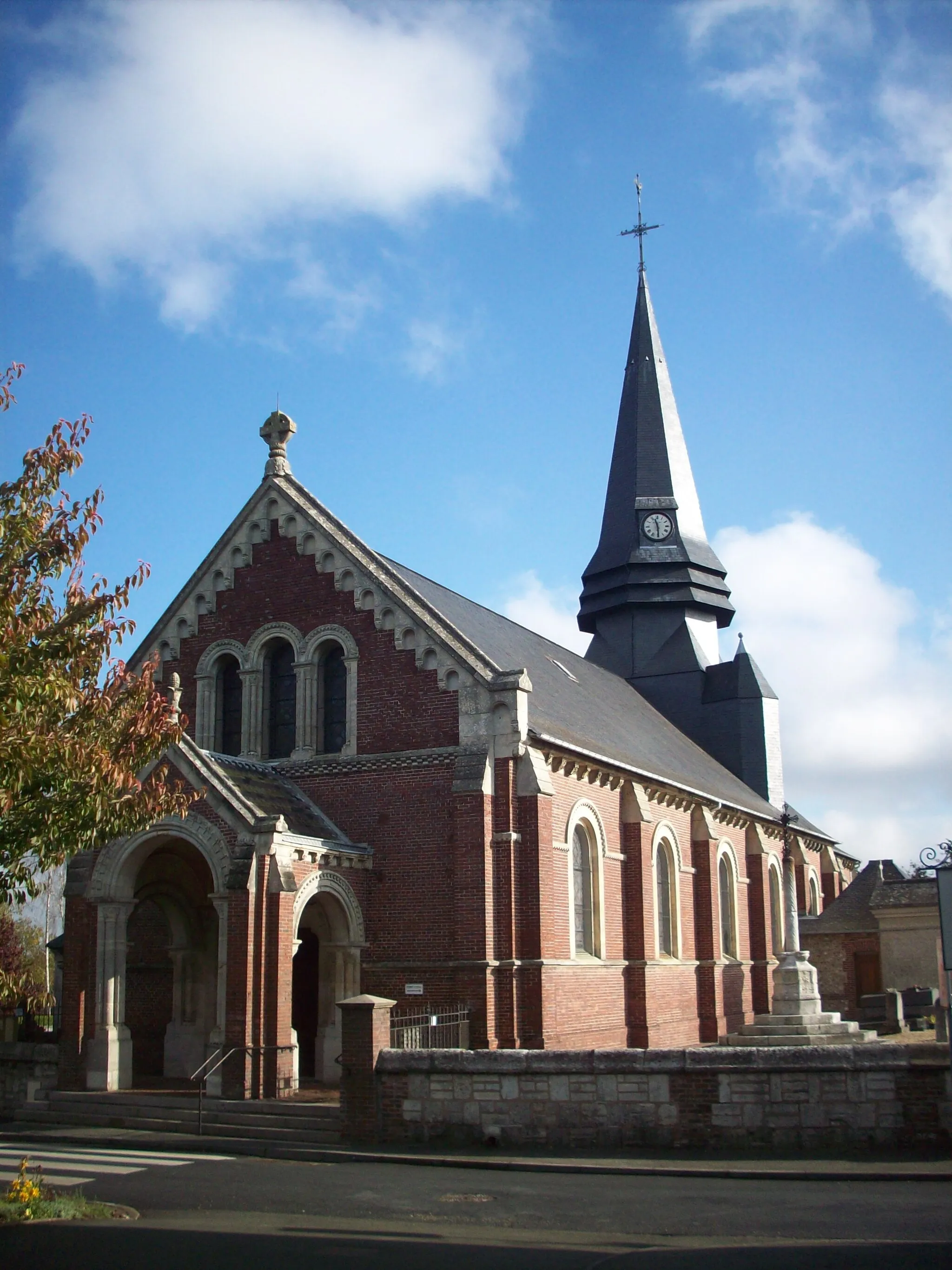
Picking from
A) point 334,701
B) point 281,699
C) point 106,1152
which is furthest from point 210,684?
point 106,1152

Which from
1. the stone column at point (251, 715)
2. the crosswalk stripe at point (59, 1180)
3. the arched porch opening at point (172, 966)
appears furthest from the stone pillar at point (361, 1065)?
the stone column at point (251, 715)

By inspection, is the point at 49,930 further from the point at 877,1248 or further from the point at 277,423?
the point at 877,1248

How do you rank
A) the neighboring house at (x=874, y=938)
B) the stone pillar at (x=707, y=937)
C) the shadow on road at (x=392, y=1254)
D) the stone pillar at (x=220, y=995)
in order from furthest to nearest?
1. the neighboring house at (x=874, y=938)
2. the stone pillar at (x=707, y=937)
3. the stone pillar at (x=220, y=995)
4. the shadow on road at (x=392, y=1254)

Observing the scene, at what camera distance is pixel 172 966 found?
23.5 meters

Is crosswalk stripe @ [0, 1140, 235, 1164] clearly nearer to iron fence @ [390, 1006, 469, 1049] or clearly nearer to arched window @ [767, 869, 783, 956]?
iron fence @ [390, 1006, 469, 1049]

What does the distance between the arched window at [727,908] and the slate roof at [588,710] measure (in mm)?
1715

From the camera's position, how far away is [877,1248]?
9.66m

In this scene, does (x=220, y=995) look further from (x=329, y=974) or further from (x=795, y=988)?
(x=795, y=988)

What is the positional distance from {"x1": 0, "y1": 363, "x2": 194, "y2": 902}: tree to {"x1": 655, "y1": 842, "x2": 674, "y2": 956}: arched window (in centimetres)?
1535

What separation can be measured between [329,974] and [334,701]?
16.6 ft

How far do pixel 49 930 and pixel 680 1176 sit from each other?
57738 mm

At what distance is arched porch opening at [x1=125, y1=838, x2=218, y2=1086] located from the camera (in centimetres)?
2252

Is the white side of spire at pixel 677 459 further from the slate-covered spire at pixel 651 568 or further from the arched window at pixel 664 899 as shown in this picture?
the arched window at pixel 664 899

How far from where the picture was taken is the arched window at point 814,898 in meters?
40.3
